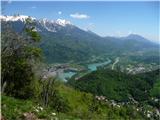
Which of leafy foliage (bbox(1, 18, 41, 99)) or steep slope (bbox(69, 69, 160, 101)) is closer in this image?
leafy foliage (bbox(1, 18, 41, 99))

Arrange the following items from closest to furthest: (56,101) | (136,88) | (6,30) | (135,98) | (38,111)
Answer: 1. (38,111)
2. (6,30)
3. (56,101)
4. (135,98)
5. (136,88)

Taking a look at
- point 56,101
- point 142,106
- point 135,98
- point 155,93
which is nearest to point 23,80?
point 56,101

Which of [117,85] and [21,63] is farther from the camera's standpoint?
[117,85]

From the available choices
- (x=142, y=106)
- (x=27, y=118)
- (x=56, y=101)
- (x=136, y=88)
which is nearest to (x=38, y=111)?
(x=27, y=118)

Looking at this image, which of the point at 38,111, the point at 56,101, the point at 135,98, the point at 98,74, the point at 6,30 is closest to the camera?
the point at 38,111

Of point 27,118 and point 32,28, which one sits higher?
point 32,28

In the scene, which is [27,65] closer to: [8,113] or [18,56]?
[18,56]

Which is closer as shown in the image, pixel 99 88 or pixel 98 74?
pixel 99 88

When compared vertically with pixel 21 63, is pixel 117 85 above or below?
above

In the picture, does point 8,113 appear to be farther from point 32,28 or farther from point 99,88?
point 99,88

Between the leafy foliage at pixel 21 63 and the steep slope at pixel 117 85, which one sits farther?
the steep slope at pixel 117 85
